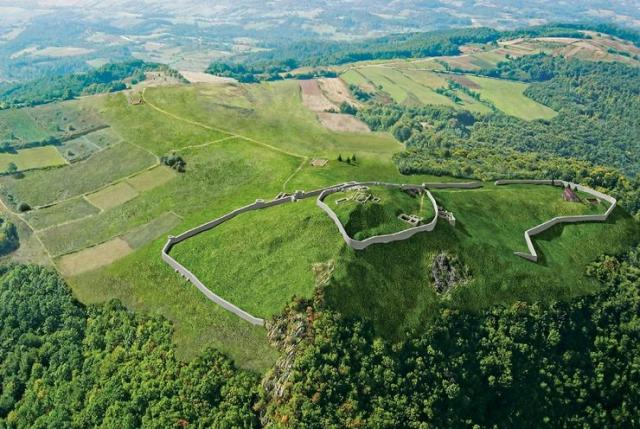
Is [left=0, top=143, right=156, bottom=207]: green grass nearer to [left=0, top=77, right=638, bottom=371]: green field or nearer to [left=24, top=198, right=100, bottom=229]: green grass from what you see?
[left=0, top=77, right=638, bottom=371]: green field

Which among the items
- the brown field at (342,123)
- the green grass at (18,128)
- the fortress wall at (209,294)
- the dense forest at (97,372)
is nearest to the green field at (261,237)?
the fortress wall at (209,294)

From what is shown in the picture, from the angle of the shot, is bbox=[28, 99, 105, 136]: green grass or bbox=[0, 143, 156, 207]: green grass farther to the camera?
bbox=[28, 99, 105, 136]: green grass

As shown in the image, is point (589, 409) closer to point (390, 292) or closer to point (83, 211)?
point (390, 292)

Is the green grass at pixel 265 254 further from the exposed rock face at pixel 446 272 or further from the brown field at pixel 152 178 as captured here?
the brown field at pixel 152 178

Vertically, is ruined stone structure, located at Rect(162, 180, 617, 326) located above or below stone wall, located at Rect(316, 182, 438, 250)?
below

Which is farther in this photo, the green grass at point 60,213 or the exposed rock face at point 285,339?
the green grass at point 60,213

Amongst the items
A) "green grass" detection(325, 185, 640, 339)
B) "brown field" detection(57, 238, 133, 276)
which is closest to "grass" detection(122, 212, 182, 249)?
"brown field" detection(57, 238, 133, 276)

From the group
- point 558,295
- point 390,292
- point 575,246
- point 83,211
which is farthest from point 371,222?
point 83,211
